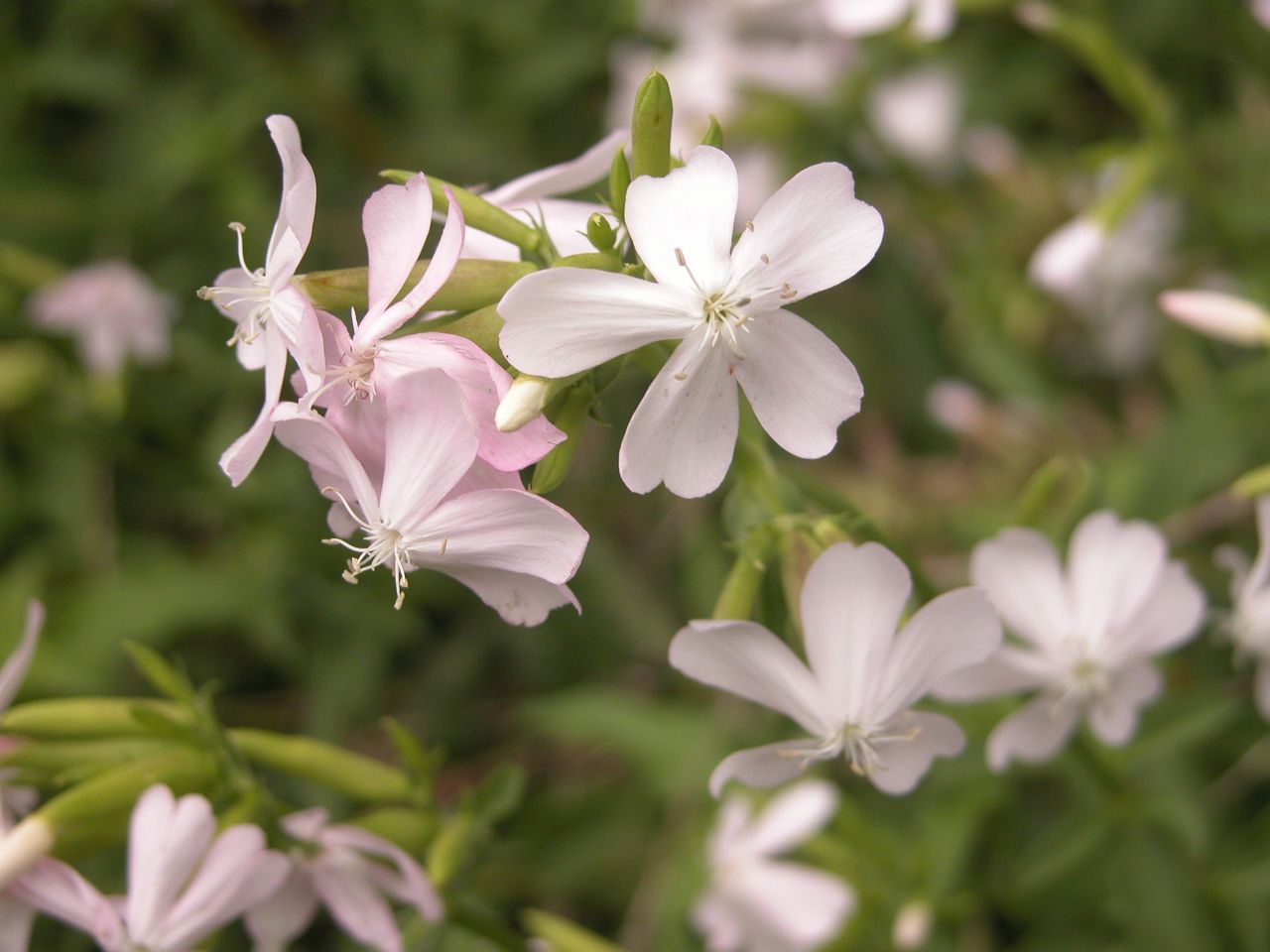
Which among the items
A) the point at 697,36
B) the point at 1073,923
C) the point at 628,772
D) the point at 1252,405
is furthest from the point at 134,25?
the point at 1073,923

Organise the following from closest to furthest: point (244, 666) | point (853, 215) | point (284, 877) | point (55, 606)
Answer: point (853, 215), point (284, 877), point (55, 606), point (244, 666)

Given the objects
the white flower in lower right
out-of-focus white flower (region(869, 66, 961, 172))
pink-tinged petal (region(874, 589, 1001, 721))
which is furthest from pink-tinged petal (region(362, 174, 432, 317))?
out-of-focus white flower (region(869, 66, 961, 172))

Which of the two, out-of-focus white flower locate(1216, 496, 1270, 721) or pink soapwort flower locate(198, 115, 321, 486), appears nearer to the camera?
pink soapwort flower locate(198, 115, 321, 486)

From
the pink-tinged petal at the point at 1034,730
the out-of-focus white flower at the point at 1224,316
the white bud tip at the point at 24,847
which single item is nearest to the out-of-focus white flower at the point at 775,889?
the pink-tinged petal at the point at 1034,730

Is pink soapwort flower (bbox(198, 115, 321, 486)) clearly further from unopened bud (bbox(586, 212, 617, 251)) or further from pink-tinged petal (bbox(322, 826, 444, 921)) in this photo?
pink-tinged petal (bbox(322, 826, 444, 921))

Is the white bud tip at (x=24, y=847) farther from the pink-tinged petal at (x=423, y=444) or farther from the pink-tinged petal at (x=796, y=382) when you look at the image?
the pink-tinged petal at (x=796, y=382)

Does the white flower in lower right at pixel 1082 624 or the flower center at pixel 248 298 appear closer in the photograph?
the flower center at pixel 248 298

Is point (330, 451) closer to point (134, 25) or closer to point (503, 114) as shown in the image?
point (503, 114)
